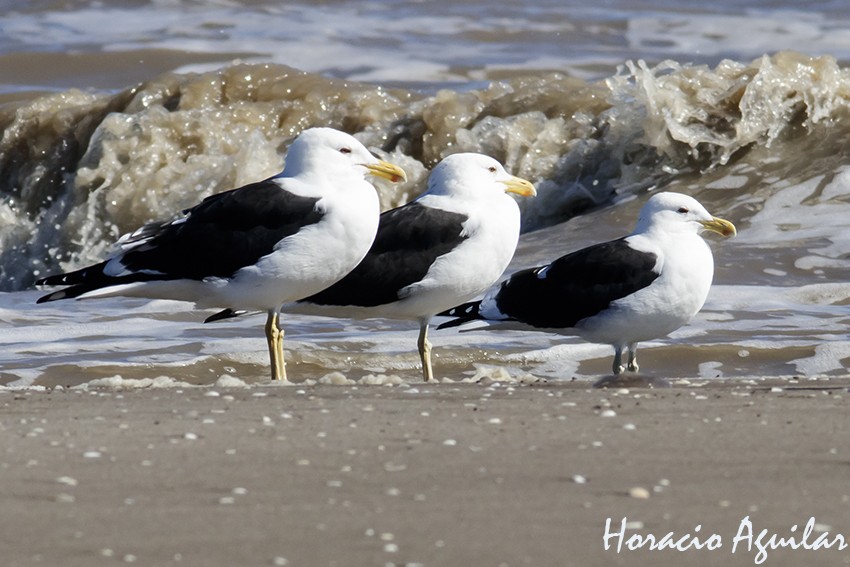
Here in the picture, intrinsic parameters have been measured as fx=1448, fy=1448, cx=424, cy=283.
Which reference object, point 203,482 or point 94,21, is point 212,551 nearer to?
point 203,482

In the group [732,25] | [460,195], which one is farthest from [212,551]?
[732,25]

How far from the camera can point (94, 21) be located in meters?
20.3

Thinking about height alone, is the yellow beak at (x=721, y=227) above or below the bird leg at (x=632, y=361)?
above

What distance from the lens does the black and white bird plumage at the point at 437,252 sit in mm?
6453

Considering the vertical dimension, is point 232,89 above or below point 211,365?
above

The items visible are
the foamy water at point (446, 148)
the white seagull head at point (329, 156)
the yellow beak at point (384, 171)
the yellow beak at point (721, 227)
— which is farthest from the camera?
the foamy water at point (446, 148)

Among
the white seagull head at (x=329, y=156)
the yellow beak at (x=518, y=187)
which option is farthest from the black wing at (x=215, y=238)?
the yellow beak at (x=518, y=187)

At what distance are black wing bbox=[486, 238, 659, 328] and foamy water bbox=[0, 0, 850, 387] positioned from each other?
340 mm

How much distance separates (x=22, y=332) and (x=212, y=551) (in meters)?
5.72

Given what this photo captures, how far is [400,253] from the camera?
257 inches

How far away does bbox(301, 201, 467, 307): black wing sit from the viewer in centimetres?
647
